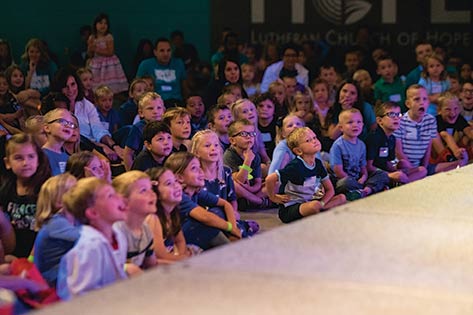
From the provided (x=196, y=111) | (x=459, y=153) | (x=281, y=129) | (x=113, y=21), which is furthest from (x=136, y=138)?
(x=113, y=21)

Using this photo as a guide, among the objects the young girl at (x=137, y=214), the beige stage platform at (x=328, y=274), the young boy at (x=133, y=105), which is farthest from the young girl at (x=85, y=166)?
the young boy at (x=133, y=105)

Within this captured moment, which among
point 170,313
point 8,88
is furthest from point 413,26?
point 170,313

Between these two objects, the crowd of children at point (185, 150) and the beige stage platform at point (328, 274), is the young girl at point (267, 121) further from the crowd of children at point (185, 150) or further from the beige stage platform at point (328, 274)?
the beige stage platform at point (328, 274)

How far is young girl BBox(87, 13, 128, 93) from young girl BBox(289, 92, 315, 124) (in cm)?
299

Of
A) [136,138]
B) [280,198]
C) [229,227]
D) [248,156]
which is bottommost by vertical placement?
[280,198]

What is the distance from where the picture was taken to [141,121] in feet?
27.0

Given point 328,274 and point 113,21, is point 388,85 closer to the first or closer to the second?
point 113,21

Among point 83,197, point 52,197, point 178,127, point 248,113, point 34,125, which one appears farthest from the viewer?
point 248,113

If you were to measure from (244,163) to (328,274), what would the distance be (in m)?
4.05

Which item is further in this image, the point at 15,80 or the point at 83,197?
the point at 15,80

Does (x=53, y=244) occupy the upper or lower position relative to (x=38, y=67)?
lower

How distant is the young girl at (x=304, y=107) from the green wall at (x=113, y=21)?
4383 millimetres

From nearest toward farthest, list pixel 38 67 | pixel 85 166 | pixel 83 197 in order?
pixel 83 197 < pixel 85 166 < pixel 38 67

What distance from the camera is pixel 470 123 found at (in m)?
9.88
